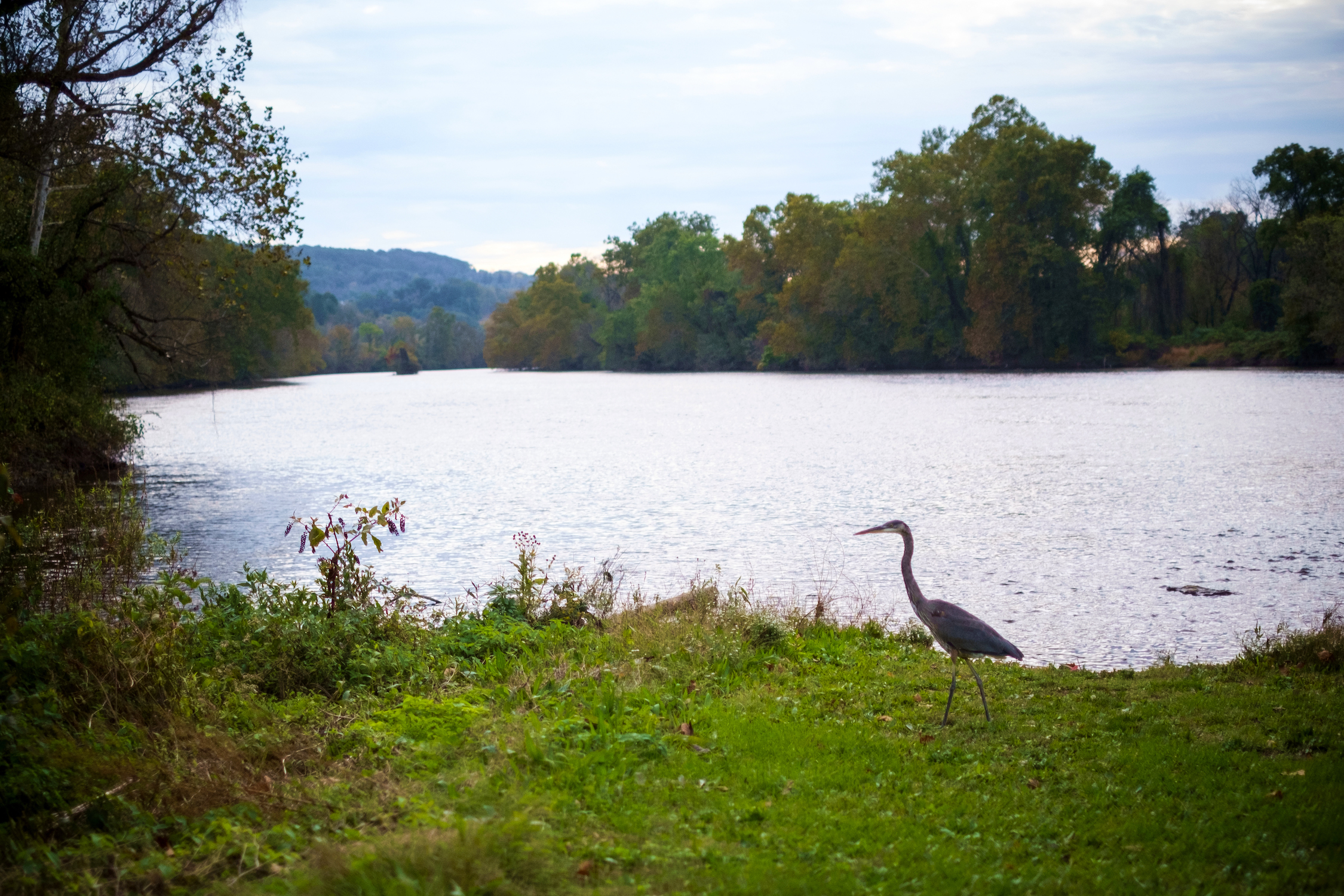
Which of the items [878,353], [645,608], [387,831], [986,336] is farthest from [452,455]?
[878,353]

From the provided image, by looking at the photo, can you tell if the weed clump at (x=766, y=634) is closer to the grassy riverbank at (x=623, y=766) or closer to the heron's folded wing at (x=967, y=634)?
the grassy riverbank at (x=623, y=766)

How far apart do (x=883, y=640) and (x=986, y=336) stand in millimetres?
73487

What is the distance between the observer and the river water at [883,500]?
12.8m

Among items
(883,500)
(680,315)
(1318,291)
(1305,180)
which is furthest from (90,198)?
(680,315)

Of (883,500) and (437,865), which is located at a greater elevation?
(437,865)

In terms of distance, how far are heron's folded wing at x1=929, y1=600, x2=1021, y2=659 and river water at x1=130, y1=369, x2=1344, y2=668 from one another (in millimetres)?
2918

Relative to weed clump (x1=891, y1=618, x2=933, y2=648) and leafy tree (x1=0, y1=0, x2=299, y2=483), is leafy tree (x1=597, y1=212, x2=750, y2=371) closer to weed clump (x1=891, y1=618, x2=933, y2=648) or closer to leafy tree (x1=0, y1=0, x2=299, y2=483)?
leafy tree (x1=0, y1=0, x2=299, y2=483)

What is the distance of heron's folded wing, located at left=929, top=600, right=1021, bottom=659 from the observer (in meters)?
7.26

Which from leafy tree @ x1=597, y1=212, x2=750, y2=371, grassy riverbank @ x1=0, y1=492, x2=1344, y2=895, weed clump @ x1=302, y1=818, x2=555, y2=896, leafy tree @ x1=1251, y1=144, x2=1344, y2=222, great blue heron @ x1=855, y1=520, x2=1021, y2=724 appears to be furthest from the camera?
leafy tree @ x1=597, y1=212, x2=750, y2=371

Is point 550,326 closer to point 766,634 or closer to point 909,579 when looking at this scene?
point 766,634

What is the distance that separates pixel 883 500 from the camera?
842 inches

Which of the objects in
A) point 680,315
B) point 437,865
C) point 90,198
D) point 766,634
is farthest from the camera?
point 680,315

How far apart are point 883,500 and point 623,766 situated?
16.2 m

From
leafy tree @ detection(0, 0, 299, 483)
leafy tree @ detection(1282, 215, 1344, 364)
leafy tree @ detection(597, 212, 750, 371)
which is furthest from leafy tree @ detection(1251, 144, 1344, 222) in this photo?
leafy tree @ detection(0, 0, 299, 483)
